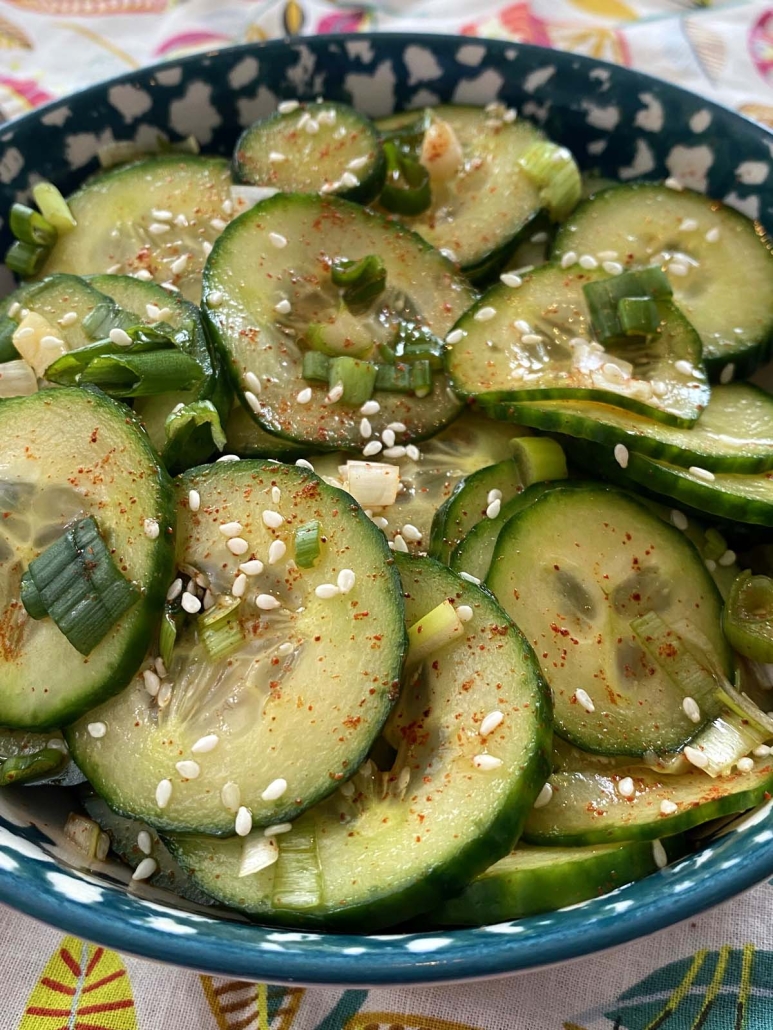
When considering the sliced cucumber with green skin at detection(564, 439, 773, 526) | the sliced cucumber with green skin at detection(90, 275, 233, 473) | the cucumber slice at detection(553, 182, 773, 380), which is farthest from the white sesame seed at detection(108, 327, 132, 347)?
the cucumber slice at detection(553, 182, 773, 380)

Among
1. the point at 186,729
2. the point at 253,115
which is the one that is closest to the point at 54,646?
the point at 186,729

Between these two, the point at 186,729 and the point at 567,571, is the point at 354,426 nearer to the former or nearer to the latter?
the point at 567,571

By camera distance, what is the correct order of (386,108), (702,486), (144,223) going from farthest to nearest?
(386,108) → (144,223) → (702,486)

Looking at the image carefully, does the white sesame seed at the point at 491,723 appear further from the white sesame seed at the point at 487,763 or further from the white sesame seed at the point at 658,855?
the white sesame seed at the point at 658,855

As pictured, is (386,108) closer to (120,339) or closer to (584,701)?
(120,339)

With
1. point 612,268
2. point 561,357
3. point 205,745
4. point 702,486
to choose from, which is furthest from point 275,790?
point 612,268

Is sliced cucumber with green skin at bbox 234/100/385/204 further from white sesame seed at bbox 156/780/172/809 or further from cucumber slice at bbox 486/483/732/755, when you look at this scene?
white sesame seed at bbox 156/780/172/809
